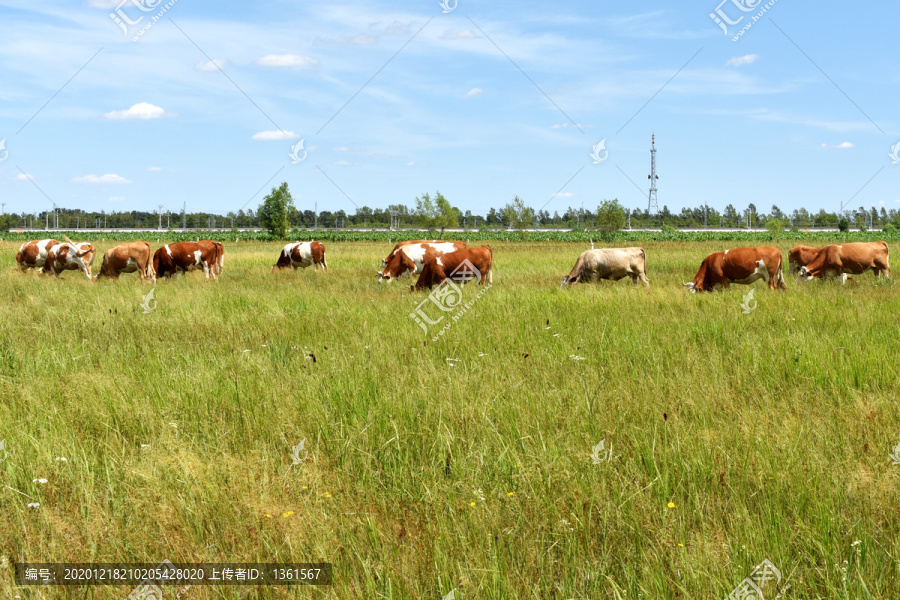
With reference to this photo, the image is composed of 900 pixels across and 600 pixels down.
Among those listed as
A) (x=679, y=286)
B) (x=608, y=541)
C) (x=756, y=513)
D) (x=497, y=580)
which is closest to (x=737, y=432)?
(x=756, y=513)

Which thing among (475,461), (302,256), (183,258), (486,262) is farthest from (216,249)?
(475,461)

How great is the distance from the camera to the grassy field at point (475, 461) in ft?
8.52

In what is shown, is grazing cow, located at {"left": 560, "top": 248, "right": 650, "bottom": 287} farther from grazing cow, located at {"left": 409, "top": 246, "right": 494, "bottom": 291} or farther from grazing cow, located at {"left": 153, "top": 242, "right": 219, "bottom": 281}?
grazing cow, located at {"left": 153, "top": 242, "right": 219, "bottom": 281}

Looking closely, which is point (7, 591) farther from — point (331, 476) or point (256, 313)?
point (256, 313)

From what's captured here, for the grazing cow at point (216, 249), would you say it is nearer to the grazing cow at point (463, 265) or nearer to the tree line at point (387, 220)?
the grazing cow at point (463, 265)

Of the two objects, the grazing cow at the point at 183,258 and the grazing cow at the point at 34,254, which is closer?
the grazing cow at the point at 183,258

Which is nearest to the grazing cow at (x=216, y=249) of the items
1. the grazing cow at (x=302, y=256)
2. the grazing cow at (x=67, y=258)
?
the grazing cow at (x=302, y=256)

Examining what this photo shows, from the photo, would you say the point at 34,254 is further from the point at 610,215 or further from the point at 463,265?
the point at 610,215

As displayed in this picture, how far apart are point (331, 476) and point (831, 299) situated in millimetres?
10589

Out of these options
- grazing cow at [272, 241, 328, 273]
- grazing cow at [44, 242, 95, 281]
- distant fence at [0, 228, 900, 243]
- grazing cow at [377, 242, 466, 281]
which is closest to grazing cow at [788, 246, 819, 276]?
grazing cow at [377, 242, 466, 281]

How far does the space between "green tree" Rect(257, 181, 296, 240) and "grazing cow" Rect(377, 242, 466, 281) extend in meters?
56.0

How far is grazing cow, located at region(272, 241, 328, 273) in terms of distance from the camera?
2241 centimetres

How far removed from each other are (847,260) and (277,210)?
63.8 metres

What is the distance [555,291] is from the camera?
1270cm
